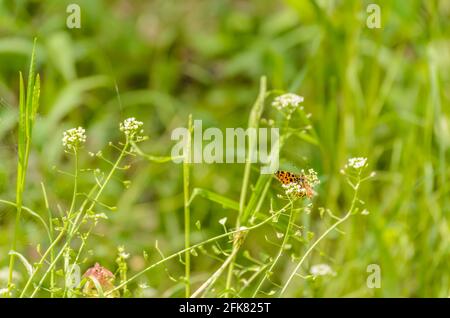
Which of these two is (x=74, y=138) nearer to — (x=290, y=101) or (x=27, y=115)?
(x=27, y=115)

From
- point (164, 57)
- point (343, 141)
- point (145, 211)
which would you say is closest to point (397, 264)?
point (343, 141)

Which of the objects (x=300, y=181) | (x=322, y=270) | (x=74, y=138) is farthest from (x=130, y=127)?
(x=322, y=270)

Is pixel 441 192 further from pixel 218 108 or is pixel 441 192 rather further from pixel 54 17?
pixel 54 17

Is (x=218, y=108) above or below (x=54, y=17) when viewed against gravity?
below

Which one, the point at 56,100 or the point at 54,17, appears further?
the point at 54,17

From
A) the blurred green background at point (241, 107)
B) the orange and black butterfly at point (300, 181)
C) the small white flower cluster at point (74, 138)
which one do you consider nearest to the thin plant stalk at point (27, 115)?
the small white flower cluster at point (74, 138)

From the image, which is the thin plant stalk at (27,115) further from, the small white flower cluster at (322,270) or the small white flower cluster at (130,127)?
the small white flower cluster at (322,270)

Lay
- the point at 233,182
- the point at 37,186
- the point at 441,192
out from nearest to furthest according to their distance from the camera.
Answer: the point at 441,192, the point at 37,186, the point at 233,182

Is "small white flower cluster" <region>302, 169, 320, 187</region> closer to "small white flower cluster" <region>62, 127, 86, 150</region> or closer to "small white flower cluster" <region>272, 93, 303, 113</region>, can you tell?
"small white flower cluster" <region>272, 93, 303, 113</region>
